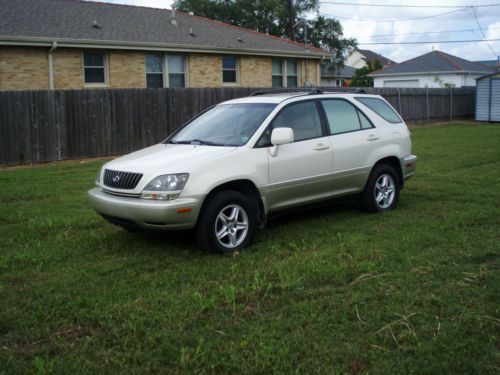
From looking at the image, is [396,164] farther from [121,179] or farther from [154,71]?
[154,71]

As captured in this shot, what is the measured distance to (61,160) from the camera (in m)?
15.8

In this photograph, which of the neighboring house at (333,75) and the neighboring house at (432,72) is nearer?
the neighboring house at (432,72)

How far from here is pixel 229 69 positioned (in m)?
23.9

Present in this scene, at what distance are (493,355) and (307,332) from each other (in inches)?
47.9

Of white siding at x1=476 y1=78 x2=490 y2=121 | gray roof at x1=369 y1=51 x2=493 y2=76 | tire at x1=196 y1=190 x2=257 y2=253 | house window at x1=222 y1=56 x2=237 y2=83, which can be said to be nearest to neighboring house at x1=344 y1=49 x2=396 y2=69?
gray roof at x1=369 y1=51 x2=493 y2=76

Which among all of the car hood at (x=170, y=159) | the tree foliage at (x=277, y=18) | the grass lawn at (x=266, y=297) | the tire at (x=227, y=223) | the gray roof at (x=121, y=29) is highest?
the tree foliage at (x=277, y=18)

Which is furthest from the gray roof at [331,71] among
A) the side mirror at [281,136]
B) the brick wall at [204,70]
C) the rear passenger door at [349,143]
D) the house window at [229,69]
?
the side mirror at [281,136]

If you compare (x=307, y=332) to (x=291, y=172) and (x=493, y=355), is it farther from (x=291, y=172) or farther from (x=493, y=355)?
(x=291, y=172)

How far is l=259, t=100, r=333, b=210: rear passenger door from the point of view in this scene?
6863 mm

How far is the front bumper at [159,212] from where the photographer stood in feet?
19.5

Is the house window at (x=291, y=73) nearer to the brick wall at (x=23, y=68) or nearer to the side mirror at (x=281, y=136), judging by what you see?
the brick wall at (x=23, y=68)

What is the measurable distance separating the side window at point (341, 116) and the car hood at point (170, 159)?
171 cm

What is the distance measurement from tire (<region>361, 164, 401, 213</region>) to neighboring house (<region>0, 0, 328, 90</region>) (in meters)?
13.3

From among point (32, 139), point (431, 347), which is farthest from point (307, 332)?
point (32, 139)
